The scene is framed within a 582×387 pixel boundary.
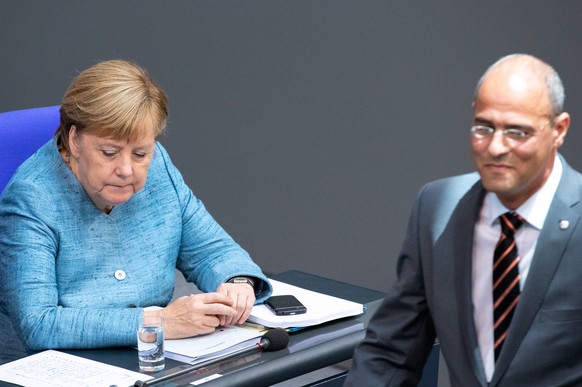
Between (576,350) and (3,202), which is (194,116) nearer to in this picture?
(3,202)

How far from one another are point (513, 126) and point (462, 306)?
15.4 inches

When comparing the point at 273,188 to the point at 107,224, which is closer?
the point at 107,224

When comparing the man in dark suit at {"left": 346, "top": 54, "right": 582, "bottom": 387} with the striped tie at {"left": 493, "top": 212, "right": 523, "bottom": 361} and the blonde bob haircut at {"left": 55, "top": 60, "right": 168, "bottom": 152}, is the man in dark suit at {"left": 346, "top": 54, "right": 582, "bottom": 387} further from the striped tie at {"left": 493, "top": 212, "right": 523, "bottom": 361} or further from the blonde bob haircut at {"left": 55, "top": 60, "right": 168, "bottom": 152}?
the blonde bob haircut at {"left": 55, "top": 60, "right": 168, "bottom": 152}

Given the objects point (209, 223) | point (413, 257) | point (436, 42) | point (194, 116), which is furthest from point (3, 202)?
point (436, 42)

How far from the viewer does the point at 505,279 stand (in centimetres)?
215

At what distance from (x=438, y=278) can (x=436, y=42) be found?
2.77 m

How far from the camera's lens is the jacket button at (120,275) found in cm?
299

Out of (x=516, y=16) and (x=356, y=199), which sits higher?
(x=516, y=16)

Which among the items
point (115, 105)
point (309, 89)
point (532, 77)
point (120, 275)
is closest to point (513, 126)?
point (532, 77)

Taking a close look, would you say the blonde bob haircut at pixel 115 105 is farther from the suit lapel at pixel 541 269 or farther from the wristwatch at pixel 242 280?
the suit lapel at pixel 541 269

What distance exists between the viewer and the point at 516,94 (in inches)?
79.6

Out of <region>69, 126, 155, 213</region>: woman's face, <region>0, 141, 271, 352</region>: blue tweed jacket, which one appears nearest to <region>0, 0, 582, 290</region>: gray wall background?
<region>0, 141, 271, 352</region>: blue tweed jacket

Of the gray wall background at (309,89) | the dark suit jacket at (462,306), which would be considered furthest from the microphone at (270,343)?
the gray wall background at (309,89)

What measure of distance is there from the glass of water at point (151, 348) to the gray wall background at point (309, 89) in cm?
217
